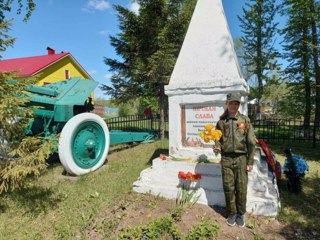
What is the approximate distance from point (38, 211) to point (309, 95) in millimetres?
12895

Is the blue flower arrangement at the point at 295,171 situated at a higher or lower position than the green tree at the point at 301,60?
lower

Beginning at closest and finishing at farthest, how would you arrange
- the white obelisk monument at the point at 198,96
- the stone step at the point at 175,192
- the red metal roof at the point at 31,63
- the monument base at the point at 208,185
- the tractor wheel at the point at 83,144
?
the monument base at the point at 208,185 < the stone step at the point at 175,192 < the white obelisk monument at the point at 198,96 < the tractor wheel at the point at 83,144 < the red metal roof at the point at 31,63

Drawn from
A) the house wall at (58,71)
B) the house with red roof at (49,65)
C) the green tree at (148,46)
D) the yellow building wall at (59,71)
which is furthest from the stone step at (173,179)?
the house wall at (58,71)

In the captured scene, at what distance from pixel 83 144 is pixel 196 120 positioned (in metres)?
2.61

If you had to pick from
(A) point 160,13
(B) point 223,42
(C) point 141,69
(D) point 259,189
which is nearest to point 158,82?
(C) point 141,69

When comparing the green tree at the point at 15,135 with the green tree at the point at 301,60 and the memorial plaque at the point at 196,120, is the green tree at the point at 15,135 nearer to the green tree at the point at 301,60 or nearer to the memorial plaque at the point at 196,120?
the memorial plaque at the point at 196,120

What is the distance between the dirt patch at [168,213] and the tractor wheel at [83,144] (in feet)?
5.92

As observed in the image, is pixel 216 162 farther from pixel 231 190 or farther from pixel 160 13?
pixel 160 13

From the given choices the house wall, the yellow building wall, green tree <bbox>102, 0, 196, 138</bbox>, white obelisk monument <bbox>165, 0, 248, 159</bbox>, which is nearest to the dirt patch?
white obelisk monument <bbox>165, 0, 248, 159</bbox>

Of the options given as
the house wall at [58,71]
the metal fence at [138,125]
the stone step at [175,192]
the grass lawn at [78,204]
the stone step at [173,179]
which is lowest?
the grass lawn at [78,204]

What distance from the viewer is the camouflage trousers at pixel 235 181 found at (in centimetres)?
317

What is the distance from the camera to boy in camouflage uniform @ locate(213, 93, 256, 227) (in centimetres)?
317

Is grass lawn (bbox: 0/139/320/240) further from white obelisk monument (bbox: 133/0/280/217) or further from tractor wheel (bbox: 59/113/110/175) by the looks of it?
white obelisk monument (bbox: 133/0/280/217)

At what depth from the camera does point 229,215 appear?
3.27m
